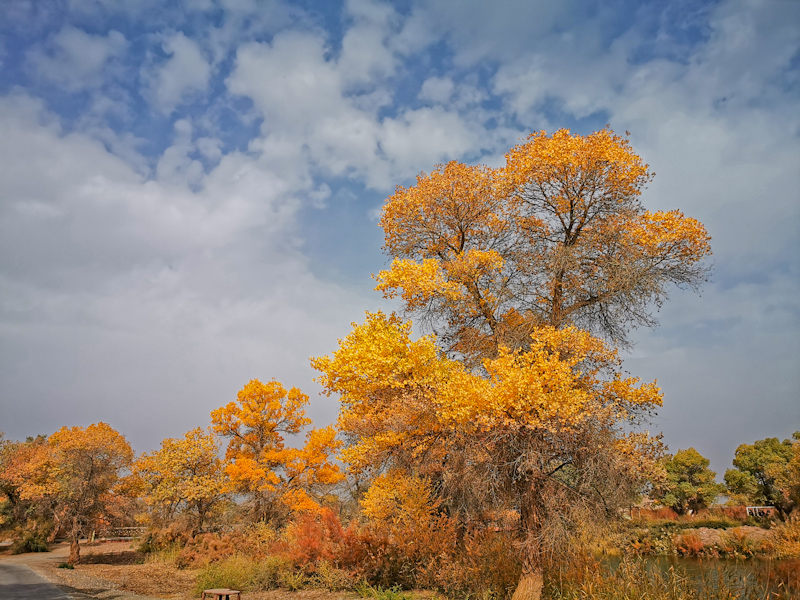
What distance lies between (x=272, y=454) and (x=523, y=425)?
1739 centimetres

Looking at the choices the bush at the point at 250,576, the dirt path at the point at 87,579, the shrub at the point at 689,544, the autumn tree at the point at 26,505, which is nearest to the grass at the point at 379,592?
the bush at the point at 250,576

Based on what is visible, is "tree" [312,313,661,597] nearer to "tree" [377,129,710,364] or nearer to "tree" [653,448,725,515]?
"tree" [377,129,710,364]

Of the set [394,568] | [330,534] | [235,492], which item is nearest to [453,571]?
[394,568]

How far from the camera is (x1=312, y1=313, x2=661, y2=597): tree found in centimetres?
849

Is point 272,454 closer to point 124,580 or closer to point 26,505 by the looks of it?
point 124,580

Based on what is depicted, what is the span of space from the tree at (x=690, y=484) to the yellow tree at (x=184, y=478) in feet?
107

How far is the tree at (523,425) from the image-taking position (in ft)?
27.9

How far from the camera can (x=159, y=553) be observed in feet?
78.3

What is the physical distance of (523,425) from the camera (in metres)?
8.95

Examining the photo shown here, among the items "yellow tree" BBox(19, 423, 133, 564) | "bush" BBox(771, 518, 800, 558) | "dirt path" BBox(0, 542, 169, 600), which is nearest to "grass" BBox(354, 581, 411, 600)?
"dirt path" BBox(0, 542, 169, 600)

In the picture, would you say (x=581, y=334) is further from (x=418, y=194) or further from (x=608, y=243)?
(x=418, y=194)

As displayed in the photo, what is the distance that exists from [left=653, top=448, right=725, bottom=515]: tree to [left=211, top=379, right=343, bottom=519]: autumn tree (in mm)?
28116

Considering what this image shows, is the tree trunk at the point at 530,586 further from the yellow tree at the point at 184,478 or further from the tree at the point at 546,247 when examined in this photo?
the yellow tree at the point at 184,478

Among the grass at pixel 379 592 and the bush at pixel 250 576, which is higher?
the grass at pixel 379 592
